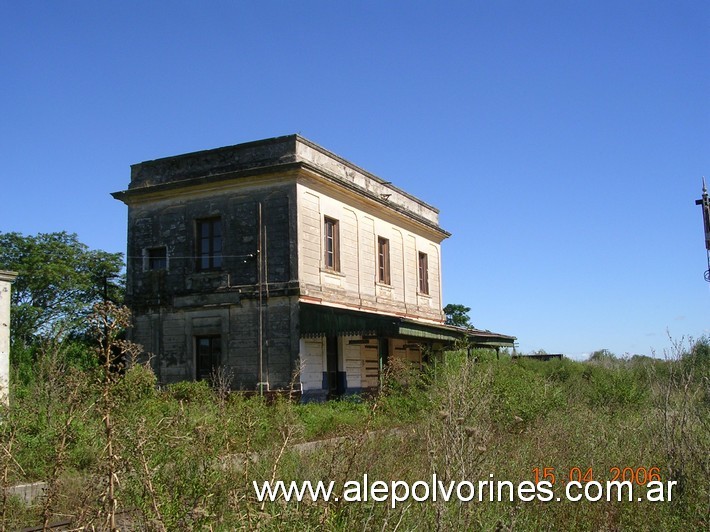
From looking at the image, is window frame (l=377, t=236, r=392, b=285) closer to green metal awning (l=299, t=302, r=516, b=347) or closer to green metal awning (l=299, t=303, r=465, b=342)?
green metal awning (l=299, t=302, r=516, b=347)

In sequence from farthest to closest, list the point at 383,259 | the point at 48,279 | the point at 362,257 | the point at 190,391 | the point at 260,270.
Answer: the point at 48,279
the point at 383,259
the point at 362,257
the point at 260,270
the point at 190,391

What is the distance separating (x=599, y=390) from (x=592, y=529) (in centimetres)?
1102

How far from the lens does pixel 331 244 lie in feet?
69.8

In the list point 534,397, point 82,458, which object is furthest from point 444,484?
point 534,397

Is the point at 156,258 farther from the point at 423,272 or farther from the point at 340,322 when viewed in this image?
the point at 423,272

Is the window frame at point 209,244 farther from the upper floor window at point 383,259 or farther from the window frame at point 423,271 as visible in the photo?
the window frame at point 423,271

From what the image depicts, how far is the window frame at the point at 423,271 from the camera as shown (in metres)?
27.4

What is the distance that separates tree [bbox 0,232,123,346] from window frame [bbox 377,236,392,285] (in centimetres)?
1386

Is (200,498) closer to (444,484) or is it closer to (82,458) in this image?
(444,484)

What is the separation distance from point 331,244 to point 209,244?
3.62m

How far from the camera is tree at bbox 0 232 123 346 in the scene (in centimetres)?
3231

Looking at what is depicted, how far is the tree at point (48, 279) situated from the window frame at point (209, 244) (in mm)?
12526

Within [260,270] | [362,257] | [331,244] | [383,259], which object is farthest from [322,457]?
[383,259]
